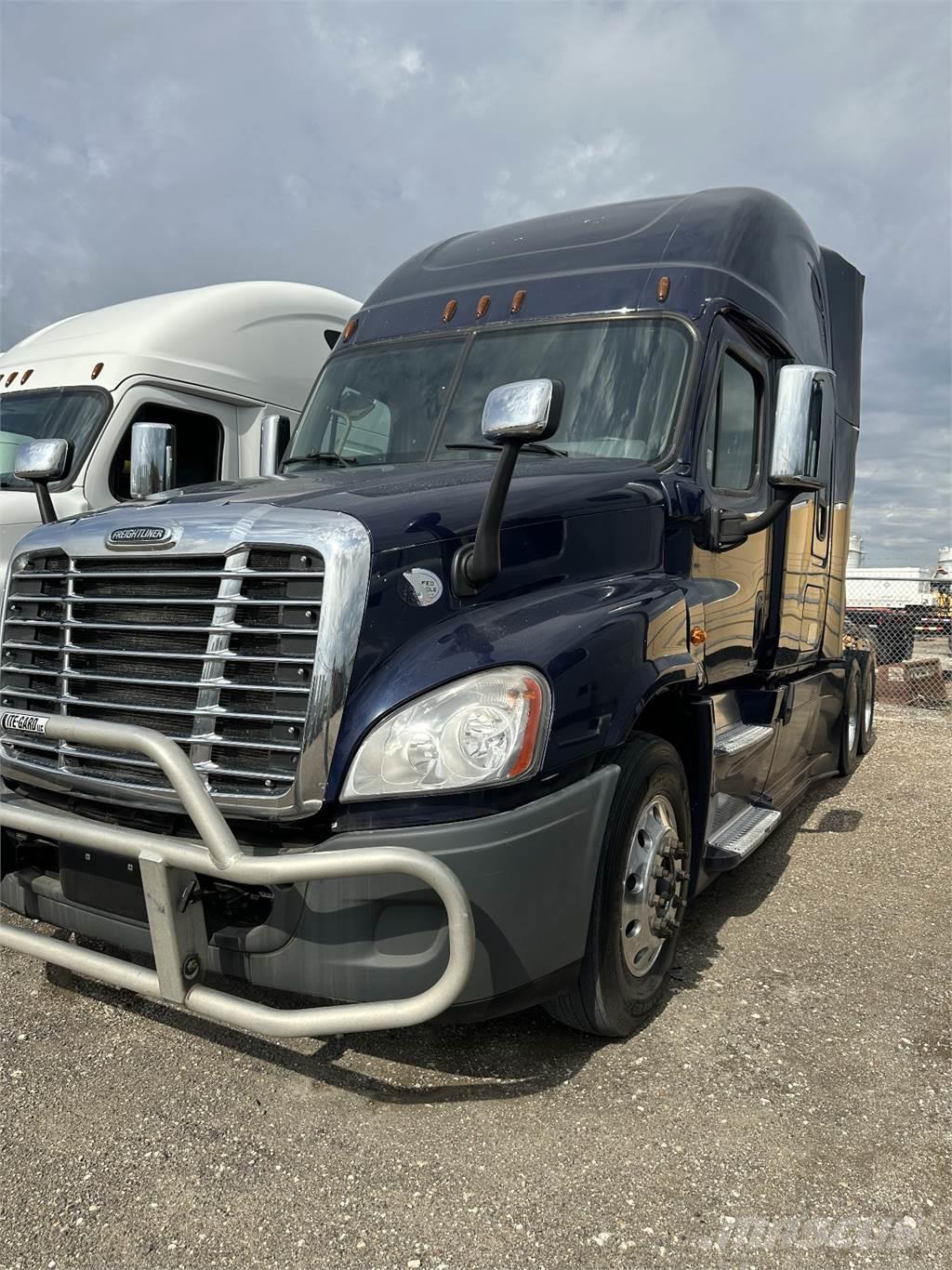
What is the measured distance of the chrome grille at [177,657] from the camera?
9.07 feet

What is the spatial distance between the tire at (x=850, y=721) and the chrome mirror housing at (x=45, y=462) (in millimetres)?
5664

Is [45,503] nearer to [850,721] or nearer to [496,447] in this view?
[496,447]

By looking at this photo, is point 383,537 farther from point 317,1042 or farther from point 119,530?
point 317,1042

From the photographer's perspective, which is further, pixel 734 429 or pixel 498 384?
pixel 734 429

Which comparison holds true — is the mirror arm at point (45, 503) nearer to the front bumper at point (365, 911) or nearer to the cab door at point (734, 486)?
the front bumper at point (365, 911)

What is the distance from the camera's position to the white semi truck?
22.3 feet

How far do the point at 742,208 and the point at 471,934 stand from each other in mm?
3919

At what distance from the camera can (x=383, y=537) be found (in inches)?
112

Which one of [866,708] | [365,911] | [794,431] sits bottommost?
[866,708]

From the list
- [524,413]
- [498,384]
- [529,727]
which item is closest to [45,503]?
[498,384]

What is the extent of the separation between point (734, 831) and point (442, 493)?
2136mm

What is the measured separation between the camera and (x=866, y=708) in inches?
349

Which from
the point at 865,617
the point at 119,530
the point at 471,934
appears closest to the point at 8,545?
the point at 119,530

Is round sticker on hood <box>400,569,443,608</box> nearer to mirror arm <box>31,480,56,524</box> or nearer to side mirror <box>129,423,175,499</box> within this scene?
mirror arm <box>31,480,56,524</box>
